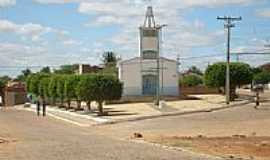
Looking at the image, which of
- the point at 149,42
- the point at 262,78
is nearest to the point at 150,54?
the point at 149,42

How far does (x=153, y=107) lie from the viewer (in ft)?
245

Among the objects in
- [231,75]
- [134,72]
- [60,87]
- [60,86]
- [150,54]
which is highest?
[150,54]

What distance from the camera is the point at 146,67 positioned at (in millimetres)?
93812

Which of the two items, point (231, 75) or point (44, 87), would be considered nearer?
point (231, 75)

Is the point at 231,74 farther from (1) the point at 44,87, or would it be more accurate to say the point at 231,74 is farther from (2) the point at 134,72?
(1) the point at 44,87

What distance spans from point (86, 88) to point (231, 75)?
31434mm

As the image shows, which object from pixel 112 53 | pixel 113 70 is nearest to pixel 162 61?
pixel 113 70

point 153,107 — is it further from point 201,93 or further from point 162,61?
point 201,93

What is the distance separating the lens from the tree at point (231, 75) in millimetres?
90938

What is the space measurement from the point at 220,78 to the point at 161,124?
46.3m

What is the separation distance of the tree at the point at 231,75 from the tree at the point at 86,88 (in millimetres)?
29193

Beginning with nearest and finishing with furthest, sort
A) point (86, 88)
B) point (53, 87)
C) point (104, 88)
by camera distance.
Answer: point (104, 88), point (86, 88), point (53, 87)

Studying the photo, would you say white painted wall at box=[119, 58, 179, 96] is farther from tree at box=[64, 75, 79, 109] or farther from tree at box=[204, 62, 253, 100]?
tree at box=[64, 75, 79, 109]

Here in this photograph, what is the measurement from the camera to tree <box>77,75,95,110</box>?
63.6 m
